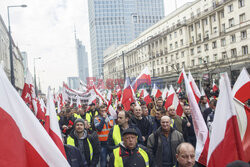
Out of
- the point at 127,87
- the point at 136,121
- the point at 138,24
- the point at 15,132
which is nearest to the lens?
the point at 15,132

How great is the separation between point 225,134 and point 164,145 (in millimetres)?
1698

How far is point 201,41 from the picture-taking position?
44156 mm

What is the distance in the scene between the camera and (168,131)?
4211mm

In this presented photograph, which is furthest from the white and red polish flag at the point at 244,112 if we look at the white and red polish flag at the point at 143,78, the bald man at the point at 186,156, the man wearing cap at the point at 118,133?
the white and red polish flag at the point at 143,78

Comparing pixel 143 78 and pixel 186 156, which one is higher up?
pixel 143 78

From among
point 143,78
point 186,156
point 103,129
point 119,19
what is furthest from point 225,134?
point 119,19

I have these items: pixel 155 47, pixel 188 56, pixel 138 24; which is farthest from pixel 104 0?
pixel 188 56

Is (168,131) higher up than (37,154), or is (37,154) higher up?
(37,154)

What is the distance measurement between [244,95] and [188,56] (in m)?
45.4

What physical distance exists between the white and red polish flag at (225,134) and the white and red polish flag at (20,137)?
4.87 ft

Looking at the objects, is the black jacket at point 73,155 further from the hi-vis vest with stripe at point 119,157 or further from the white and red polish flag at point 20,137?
the white and red polish flag at point 20,137

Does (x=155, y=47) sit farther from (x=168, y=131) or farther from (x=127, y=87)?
(x=168, y=131)

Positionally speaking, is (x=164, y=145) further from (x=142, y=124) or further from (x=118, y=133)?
(x=142, y=124)

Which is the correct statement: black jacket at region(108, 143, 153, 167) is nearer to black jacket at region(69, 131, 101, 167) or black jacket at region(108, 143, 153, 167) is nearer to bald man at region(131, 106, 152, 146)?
black jacket at region(69, 131, 101, 167)
